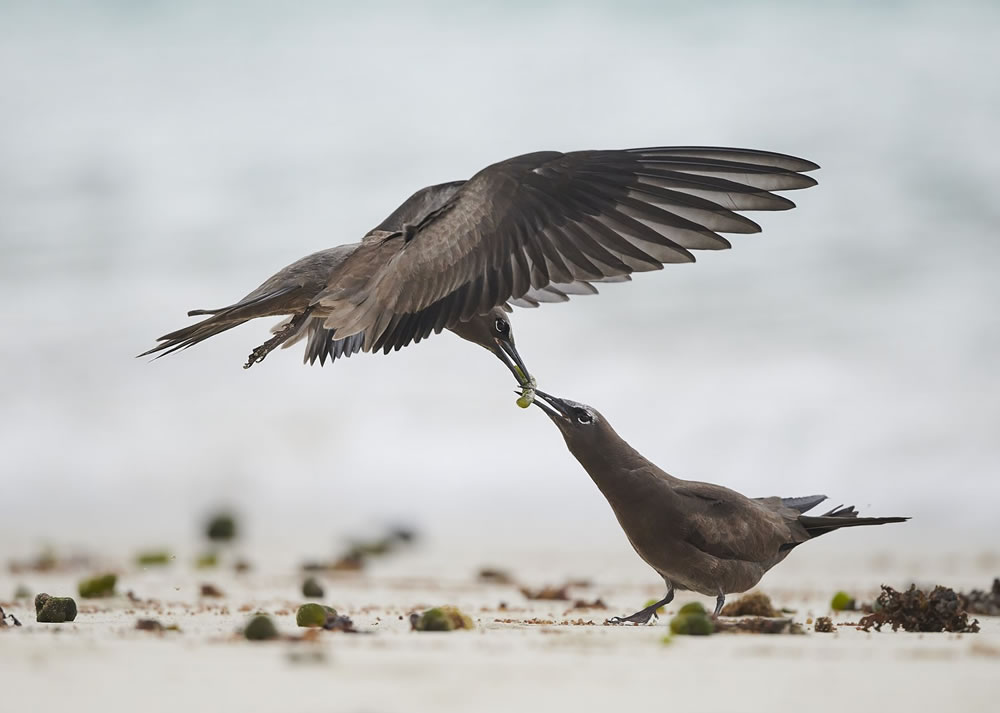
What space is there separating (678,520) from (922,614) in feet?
4.23

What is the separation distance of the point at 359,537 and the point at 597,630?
346 inches

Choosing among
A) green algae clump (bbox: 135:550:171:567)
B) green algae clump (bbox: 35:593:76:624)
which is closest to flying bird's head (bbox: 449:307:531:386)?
green algae clump (bbox: 35:593:76:624)

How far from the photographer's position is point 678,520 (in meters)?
6.12

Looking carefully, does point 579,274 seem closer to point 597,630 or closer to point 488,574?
point 597,630

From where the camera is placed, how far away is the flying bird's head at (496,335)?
265 inches

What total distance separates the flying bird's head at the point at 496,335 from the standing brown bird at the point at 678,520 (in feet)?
1.03

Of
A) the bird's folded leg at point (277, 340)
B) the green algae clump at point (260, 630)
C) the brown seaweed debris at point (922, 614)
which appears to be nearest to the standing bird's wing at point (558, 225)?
the bird's folded leg at point (277, 340)

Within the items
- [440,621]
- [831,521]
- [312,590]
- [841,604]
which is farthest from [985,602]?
[312,590]

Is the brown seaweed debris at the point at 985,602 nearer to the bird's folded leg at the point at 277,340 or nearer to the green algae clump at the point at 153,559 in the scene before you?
the bird's folded leg at the point at 277,340

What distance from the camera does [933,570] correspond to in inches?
446

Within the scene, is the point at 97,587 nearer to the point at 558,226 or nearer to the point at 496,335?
the point at 496,335

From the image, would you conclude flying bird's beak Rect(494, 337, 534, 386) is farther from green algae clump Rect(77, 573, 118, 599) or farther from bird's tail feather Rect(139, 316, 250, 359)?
green algae clump Rect(77, 573, 118, 599)

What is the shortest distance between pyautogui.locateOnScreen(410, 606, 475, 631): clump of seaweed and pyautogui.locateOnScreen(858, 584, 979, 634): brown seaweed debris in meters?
2.04

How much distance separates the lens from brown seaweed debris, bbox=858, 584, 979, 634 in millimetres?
6023
